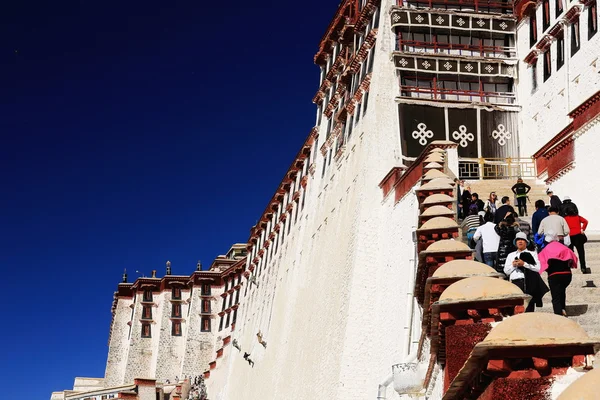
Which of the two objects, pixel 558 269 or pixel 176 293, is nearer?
pixel 558 269

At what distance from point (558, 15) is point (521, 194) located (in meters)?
8.86

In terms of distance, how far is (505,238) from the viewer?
42.3ft

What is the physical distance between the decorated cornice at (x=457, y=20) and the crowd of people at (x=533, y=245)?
38.4 feet

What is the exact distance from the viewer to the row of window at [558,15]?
23109 mm

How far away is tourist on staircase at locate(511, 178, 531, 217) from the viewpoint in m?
18.6

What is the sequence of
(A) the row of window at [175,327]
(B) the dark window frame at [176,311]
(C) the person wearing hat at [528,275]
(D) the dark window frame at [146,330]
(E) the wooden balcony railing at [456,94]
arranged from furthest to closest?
(B) the dark window frame at [176,311] < (D) the dark window frame at [146,330] < (A) the row of window at [175,327] < (E) the wooden balcony railing at [456,94] < (C) the person wearing hat at [528,275]

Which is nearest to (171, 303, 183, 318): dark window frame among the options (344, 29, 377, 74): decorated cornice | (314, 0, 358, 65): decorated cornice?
(314, 0, 358, 65): decorated cornice

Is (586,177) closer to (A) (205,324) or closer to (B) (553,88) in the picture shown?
(B) (553,88)

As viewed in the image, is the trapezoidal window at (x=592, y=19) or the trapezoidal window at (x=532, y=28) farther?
the trapezoidal window at (x=532, y=28)

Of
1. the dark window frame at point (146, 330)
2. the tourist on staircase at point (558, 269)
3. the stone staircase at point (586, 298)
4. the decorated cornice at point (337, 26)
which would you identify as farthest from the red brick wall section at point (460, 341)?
the dark window frame at point (146, 330)

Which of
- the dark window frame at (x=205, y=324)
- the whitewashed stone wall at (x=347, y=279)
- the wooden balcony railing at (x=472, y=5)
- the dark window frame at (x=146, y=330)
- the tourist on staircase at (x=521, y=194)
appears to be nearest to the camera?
the tourist on staircase at (x=521, y=194)

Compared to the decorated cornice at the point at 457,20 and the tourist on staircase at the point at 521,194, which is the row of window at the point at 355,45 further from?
the tourist on staircase at the point at 521,194

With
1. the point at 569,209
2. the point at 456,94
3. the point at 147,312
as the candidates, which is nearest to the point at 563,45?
the point at 456,94

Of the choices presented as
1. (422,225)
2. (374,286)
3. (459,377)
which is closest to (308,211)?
(374,286)
